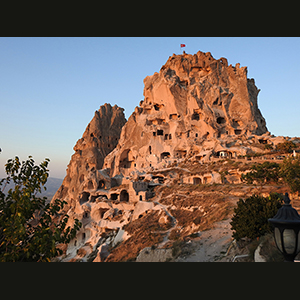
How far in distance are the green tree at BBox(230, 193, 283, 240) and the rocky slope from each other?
20.5 ft

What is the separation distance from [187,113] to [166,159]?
15.0 metres

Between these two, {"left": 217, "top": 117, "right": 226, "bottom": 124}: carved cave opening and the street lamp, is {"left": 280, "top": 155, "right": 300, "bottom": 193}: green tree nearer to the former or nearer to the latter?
the street lamp

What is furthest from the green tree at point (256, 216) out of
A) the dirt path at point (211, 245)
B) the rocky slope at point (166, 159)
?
the rocky slope at point (166, 159)

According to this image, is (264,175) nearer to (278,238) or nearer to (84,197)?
(84,197)

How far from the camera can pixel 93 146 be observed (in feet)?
299

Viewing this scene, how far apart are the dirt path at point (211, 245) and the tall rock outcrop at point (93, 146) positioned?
64837mm

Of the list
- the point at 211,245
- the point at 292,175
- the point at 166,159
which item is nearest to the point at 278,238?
the point at 211,245

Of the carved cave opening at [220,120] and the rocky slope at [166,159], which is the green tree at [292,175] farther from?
the carved cave opening at [220,120]

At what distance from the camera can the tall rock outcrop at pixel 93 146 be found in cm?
8700

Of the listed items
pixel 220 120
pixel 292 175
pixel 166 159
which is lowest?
pixel 292 175

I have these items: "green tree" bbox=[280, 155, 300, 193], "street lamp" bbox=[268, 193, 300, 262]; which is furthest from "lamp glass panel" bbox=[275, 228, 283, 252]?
"green tree" bbox=[280, 155, 300, 193]

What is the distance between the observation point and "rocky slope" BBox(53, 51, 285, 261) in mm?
33906
